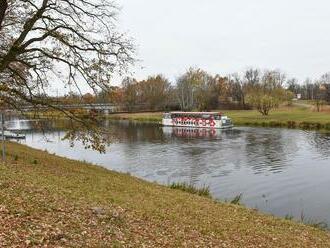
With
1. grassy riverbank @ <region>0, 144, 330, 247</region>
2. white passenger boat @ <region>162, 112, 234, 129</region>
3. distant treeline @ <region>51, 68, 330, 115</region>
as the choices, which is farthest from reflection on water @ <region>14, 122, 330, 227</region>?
distant treeline @ <region>51, 68, 330, 115</region>

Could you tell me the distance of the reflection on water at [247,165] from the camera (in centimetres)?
2712

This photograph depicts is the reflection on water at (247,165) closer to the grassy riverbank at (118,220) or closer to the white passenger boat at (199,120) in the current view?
the grassy riverbank at (118,220)

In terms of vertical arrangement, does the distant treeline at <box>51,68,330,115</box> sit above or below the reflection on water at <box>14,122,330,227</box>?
above

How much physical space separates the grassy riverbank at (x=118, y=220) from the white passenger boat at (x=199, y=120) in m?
65.7

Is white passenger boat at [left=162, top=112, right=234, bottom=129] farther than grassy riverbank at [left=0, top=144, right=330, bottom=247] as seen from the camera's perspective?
Yes

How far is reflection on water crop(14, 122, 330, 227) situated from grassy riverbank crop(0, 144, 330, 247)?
725 centimetres

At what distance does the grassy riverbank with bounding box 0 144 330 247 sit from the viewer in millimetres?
10289

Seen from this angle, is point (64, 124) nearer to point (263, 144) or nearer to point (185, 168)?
point (185, 168)

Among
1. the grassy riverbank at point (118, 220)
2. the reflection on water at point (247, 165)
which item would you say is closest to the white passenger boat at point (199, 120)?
the reflection on water at point (247, 165)

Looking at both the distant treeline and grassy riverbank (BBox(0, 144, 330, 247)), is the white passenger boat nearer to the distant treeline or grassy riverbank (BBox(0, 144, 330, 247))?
the distant treeline

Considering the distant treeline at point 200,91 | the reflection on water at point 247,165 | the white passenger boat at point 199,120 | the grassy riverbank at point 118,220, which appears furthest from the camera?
the distant treeline at point 200,91

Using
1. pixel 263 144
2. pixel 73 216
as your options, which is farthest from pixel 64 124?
pixel 263 144

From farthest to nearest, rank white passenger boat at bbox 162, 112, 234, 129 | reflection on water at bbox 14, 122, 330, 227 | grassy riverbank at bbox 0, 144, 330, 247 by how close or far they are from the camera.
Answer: white passenger boat at bbox 162, 112, 234, 129 < reflection on water at bbox 14, 122, 330, 227 < grassy riverbank at bbox 0, 144, 330, 247

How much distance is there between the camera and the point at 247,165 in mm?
39969
